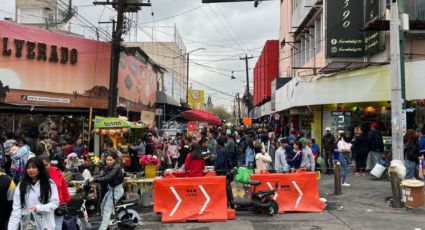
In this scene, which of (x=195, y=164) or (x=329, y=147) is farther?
(x=329, y=147)

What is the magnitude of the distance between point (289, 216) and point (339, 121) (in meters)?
10.9

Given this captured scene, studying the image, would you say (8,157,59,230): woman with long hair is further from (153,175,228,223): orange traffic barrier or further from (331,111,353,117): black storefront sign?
(331,111,353,117): black storefront sign

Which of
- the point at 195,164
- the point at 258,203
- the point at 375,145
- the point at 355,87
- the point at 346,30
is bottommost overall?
the point at 258,203

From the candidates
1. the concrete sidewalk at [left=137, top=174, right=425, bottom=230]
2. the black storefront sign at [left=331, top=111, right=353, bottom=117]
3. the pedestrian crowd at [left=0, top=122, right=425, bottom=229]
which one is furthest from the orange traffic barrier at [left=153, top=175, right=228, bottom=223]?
the black storefront sign at [left=331, top=111, right=353, bottom=117]

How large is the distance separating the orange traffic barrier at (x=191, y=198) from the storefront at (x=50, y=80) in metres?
11.1

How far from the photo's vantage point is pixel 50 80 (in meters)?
20.4

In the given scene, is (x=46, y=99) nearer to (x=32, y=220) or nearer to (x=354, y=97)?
(x=354, y=97)

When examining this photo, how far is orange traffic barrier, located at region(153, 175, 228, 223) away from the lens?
9969 millimetres

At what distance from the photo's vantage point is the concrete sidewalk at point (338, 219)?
924 centimetres

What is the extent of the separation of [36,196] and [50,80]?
51.7 feet

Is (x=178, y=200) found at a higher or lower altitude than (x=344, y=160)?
lower

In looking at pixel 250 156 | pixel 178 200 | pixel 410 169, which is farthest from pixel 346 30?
pixel 178 200

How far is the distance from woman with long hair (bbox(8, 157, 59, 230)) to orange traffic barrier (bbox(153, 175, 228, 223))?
4372 mm

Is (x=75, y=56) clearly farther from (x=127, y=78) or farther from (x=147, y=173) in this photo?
(x=147, y=173)
